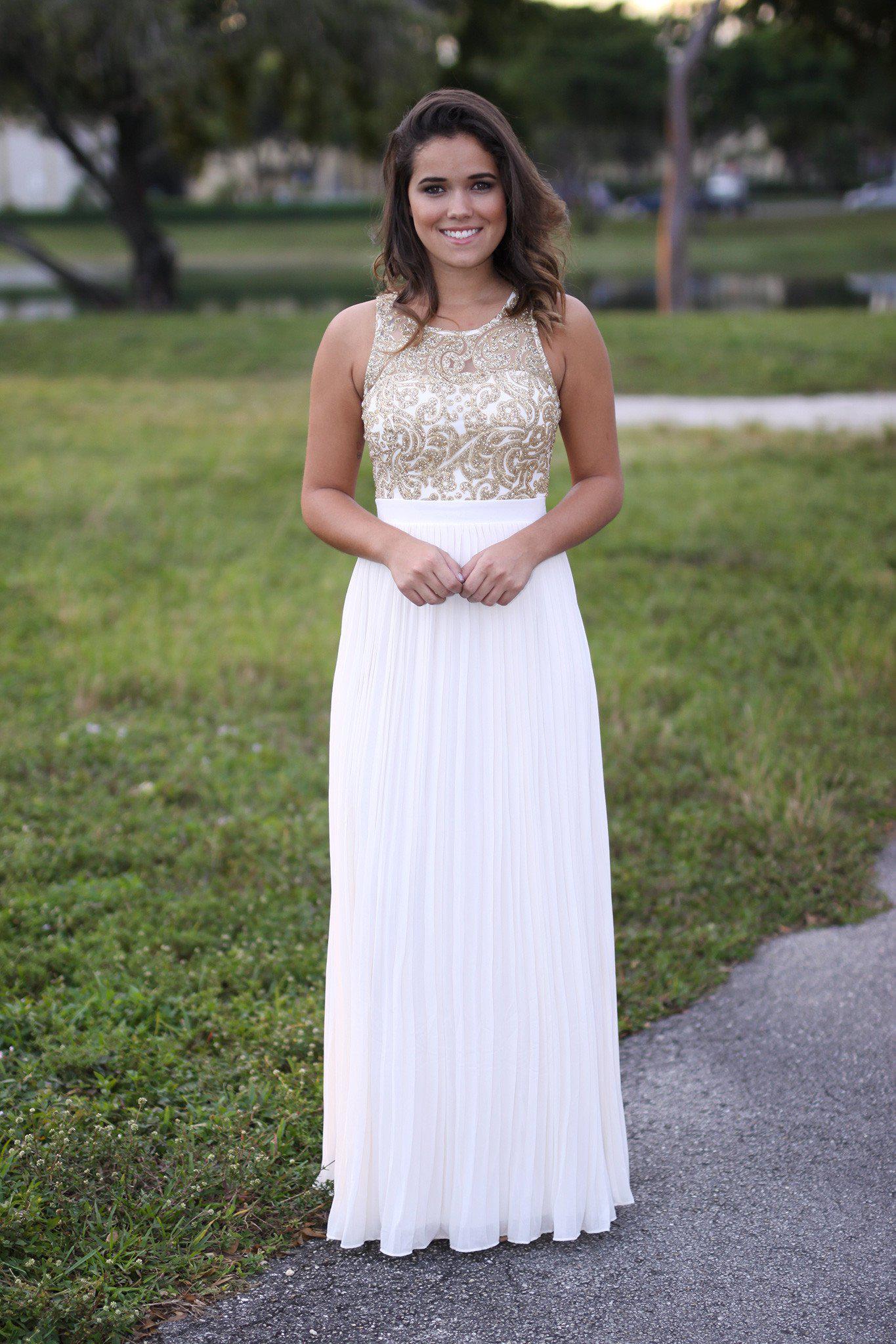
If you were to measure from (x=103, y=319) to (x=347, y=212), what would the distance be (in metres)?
44.8

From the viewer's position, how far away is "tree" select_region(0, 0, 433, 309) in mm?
17688

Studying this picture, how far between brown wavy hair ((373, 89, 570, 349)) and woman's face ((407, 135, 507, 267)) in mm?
22

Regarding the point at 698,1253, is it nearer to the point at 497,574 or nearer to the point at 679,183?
the point at 497,574

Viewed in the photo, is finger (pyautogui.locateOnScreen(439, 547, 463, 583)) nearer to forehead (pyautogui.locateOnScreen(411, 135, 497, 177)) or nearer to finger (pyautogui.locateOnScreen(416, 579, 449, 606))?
finger (pyautogui.locateOnScreen(416, 579, 449, 606))

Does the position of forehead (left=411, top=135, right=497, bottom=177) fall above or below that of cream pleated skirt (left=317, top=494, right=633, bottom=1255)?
above

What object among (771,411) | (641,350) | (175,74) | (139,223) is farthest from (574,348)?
(139,223)

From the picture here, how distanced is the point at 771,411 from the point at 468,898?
1116 cm

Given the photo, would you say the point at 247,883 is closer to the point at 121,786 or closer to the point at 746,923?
the point at 121,786

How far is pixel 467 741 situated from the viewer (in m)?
2.68

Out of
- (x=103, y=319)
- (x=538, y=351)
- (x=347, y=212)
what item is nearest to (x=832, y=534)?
(x=538, y=351)

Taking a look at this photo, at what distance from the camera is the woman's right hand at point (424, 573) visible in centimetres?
256

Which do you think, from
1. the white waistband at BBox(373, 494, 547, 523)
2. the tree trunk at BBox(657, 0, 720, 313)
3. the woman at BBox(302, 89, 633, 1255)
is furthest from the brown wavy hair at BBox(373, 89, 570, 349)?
the tree trunk at BBox(657, 0, 720, 313)

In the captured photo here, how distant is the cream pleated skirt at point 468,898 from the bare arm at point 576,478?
67 mm

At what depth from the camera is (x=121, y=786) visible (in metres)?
5.27
